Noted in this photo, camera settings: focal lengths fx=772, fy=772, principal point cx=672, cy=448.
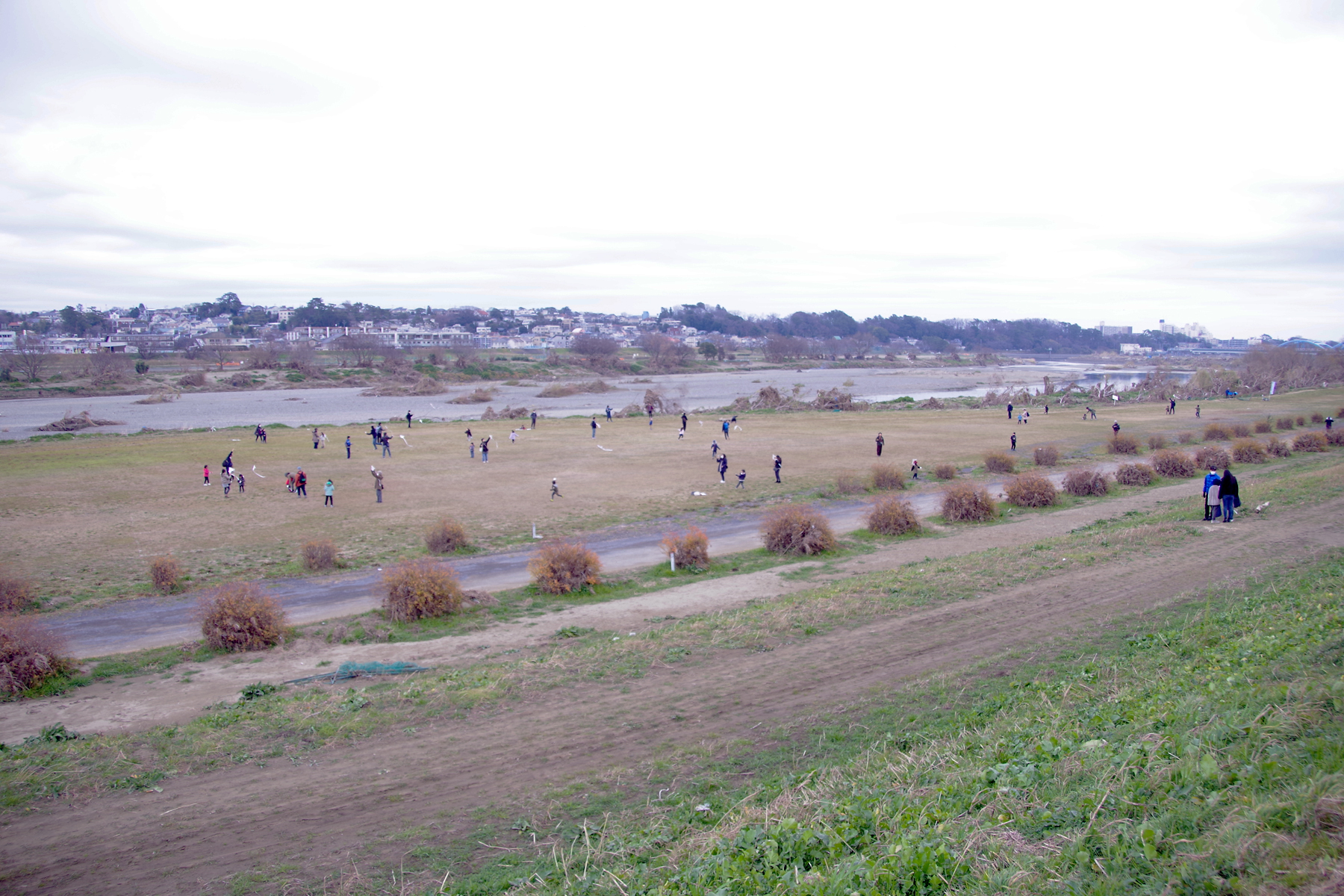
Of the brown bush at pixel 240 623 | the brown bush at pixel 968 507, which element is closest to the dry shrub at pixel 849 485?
the brown bush at pixel 968 507

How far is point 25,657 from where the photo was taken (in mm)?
12789

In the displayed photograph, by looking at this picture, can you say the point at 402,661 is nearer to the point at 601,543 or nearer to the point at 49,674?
the point at 49,674

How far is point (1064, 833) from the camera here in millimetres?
5355

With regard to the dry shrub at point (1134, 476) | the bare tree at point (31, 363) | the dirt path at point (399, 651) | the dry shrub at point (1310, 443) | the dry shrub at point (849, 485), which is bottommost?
the dirt path at point (399, 651)

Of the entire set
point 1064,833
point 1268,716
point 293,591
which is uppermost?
point 1268,716

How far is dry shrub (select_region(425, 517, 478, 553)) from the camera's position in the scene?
22.9m

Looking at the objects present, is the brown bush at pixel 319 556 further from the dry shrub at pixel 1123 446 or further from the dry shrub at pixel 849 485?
the dry shrub at pixel 1123 446

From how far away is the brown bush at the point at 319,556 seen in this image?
69.3 feet

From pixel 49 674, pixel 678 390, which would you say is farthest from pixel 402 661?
pixel 678 390

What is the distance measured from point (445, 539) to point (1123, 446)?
36.4 m

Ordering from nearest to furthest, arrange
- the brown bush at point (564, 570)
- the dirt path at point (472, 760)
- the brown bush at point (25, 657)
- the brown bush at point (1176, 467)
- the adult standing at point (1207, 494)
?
the dirt path at point (472, 760) → the brown bush at point (25, 657) → the brown bush at point (564, 570) → the adult standing at point (1207, 494) → the brown bush at point (1176, 467)

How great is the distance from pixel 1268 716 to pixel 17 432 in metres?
80.9

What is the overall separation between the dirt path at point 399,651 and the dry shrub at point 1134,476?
1125 centimetres

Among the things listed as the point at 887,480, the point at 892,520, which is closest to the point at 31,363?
the point at 887,480
